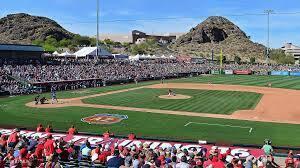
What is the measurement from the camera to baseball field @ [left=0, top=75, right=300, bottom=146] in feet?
95.4

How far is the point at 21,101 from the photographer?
46375 millimetres

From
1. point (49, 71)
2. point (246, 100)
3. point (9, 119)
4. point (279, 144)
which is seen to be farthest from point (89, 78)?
point (279, 144)

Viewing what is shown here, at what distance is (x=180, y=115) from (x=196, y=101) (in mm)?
10051

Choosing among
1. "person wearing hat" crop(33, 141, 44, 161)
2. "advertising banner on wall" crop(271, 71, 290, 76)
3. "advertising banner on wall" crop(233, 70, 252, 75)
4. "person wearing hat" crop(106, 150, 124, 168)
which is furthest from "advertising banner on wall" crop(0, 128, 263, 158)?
"advertising banner on wall" crop(271, 71, 290, 76)

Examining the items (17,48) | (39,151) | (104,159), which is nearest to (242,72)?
(17,48)

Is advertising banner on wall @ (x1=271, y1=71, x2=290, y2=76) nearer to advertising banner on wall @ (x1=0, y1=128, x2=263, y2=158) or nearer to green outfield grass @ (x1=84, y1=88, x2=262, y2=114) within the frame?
green outfield grass @ (x1=84, y1=88, x2=262, y2=114)

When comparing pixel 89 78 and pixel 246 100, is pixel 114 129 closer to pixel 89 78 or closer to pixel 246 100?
pixel 246 100

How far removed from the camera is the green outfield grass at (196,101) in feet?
134

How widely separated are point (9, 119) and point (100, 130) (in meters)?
9.50

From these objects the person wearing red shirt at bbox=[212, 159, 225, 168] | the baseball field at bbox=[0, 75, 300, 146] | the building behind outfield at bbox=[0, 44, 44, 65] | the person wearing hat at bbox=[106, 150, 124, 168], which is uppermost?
the building behind outfield at bbox=[0, 44, 44, 65]

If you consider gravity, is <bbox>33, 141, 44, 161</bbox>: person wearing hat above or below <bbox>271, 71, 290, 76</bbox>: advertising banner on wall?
below

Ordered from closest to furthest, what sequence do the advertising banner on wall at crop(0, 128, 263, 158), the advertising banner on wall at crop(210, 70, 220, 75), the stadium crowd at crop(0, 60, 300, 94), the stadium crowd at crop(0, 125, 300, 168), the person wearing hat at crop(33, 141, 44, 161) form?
the stadium crowd at crop(0, 125, 300, 168)
the person wearing hat at crop(33, 141, 44, 161)
the advertising banner on wall at crop(0, 128, 263, 158)
the stadium crowd at crop(0, 60, 300, 94)
the advertising banner on wall at crop(210, 70, 220, 75)

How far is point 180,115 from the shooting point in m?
36.5

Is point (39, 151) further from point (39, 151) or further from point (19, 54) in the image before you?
point (19, 54)
